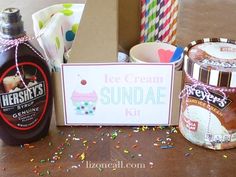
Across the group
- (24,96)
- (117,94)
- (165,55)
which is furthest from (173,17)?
(24,96)

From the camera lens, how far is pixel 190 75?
0.79 m

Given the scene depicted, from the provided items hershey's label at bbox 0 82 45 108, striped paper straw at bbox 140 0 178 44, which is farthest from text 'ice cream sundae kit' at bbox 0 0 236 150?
striped paper straw at bbox 140 0 178 44

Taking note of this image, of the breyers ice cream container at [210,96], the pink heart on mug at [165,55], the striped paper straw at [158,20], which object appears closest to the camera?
the breyers ice cream container at [210,96]

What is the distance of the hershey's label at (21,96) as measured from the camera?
2.53ft

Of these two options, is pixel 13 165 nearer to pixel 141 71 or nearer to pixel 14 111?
pixel 14 111

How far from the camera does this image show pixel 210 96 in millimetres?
769

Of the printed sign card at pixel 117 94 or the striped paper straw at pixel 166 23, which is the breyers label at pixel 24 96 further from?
the striped paper straw at pixel 166 23

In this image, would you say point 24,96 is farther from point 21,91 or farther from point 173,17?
point 173,17

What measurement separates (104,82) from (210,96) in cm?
20

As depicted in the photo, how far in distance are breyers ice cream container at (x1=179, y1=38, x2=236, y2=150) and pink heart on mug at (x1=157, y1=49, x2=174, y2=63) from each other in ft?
0.30

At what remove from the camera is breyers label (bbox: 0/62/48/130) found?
77 centimetres

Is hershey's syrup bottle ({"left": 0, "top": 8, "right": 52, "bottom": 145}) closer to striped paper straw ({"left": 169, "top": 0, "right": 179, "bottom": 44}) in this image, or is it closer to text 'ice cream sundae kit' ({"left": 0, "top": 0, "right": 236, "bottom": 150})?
text 'ice cream sundae kit' ({"left": 0, "top": 0, "right": 236, "bottom": 150})

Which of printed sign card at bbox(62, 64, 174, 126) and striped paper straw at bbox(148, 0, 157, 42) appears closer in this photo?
printed sign card at bbox(62, 64, 174, 126)

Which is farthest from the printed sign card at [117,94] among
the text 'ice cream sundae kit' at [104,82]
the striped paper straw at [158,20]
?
the striped paper straw at [158,20]
